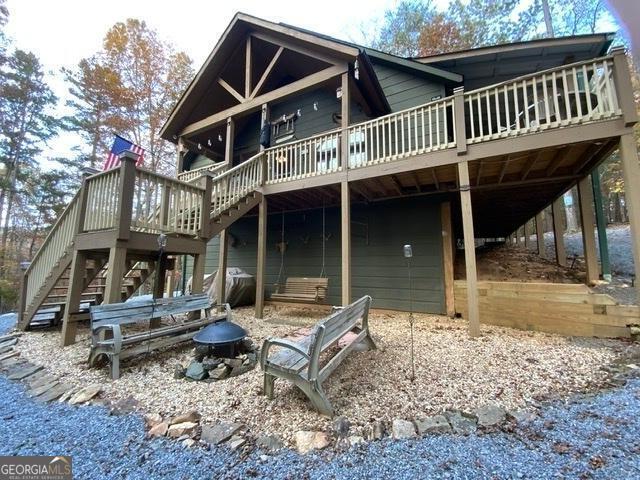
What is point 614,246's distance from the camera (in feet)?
33.0

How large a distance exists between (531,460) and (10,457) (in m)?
4.11

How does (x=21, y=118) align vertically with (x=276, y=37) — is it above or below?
above

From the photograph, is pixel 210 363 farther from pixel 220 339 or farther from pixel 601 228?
pixel 601 228

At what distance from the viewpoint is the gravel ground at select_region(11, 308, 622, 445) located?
2.80 meters

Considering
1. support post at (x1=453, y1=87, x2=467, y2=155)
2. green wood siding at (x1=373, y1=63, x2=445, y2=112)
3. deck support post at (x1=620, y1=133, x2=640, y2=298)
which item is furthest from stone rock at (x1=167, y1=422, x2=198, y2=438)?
green wood siding at (x1=373, y1=63, x2=445, y2=112)

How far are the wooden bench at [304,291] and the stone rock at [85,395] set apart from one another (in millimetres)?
4139

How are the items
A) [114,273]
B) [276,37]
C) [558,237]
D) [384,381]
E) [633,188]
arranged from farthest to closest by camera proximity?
[558,237] → [276,37] → [114,273] → [633,188] → [384,381]

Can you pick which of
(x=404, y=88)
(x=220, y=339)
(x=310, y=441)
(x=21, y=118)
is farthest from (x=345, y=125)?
(x=21, y=118)

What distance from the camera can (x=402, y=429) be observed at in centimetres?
250

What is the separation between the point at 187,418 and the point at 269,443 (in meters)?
0.92

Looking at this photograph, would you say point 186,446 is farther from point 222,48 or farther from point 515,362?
point 222,48

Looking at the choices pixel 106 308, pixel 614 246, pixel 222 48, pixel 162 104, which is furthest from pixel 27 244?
pixel 614 246
